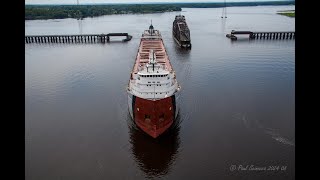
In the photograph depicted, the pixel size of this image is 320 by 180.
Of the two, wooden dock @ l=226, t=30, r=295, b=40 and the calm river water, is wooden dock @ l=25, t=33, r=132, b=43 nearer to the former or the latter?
wooden dock @ l=226, t=30, r=295, b=40

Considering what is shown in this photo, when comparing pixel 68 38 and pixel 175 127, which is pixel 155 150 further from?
pixel 68 38

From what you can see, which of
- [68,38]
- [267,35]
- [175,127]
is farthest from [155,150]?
[68,38]

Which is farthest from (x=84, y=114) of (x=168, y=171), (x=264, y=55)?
(x=264, y=55)

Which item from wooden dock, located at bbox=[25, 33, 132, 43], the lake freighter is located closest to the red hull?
the lake freighter

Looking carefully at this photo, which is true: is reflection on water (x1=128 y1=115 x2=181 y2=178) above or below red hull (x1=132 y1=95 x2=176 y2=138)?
below

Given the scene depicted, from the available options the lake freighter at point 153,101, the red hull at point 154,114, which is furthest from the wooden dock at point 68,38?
the red hull at point 154,114

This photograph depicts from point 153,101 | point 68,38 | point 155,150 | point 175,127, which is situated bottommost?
point 155,150

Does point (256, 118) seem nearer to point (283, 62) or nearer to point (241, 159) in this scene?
point (241, 159)
